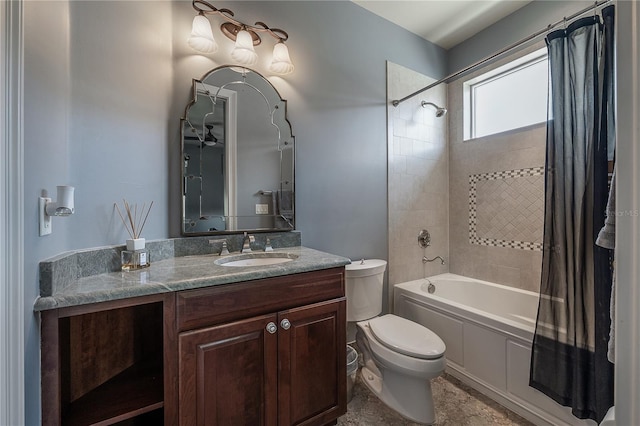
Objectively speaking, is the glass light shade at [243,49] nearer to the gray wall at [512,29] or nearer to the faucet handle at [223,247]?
the faucet handle at [223,247]

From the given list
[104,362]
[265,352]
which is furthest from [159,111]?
[265,352]

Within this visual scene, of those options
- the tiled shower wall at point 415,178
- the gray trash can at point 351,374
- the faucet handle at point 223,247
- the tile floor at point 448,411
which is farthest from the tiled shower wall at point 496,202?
the faucet handle at point 223,247

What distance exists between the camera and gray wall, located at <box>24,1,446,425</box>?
0.90 meters

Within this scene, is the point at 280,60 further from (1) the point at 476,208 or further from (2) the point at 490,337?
(2) the point at 490,337

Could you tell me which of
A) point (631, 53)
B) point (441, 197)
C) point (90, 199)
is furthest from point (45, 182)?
point (441, 197)

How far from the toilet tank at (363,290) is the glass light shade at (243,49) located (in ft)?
4.79

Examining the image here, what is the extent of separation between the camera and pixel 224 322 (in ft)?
3.51

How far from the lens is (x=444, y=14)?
2.23 m

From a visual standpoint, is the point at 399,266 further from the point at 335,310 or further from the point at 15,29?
the point at 15,29

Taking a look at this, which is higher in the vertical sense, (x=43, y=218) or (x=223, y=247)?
(x=43, y=218)

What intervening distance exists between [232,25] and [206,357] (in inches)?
69.3

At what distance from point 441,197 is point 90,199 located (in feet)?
8.66

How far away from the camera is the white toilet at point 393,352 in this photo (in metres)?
→ 1.43

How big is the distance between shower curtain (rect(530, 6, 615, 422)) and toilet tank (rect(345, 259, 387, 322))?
2.98ft
